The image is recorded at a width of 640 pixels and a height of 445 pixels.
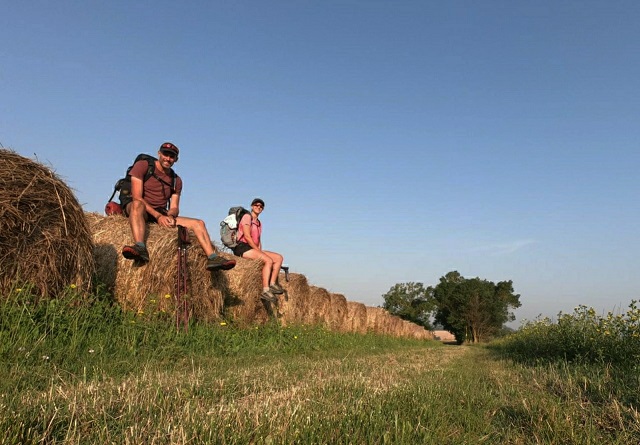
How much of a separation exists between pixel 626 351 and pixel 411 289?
69133 millimetres

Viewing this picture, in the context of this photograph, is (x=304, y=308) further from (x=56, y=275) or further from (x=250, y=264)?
(x=56, y=275)

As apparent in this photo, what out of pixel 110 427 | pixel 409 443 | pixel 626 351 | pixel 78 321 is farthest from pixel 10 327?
pixel 626 351

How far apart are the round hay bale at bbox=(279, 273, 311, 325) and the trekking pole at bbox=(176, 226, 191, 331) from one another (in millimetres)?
5130

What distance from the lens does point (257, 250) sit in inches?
389

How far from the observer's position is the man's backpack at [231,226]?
988cm

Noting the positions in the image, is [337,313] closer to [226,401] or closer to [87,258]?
[87,258]

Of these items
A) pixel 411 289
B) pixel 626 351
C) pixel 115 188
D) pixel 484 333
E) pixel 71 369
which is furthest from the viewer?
pixel 411 289

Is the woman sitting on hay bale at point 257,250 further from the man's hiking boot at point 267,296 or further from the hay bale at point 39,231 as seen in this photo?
the hay bale at point 39,231

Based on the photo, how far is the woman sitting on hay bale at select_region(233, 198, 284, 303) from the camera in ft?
31.9

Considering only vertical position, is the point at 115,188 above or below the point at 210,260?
above

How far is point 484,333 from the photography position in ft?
182

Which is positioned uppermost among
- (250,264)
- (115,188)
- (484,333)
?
(115,188)

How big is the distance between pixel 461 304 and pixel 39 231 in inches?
2374

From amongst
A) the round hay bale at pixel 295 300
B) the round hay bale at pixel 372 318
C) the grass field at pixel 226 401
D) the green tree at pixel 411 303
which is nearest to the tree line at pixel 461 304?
the green tree at pixel 411 303
